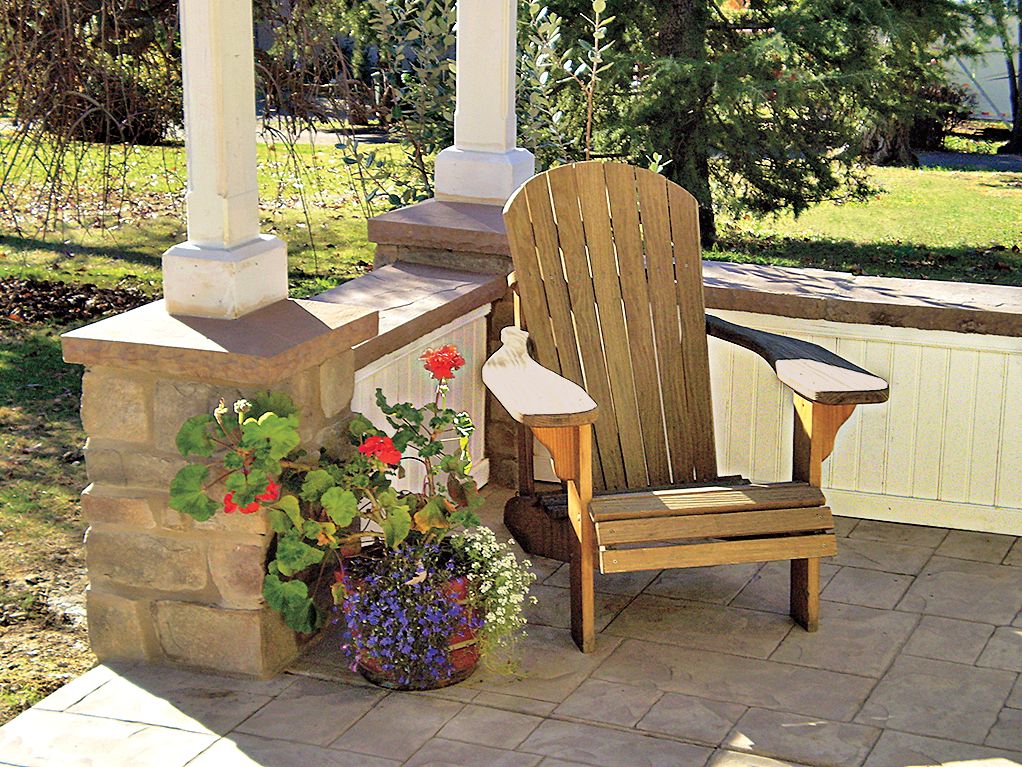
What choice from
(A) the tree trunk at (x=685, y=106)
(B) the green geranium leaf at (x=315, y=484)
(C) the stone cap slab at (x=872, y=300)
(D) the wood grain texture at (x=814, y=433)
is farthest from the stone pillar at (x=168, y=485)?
(A) the tree trunk at (x=685, y=106)

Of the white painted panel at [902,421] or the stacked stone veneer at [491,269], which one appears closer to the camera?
the white painted panel at [902,421]

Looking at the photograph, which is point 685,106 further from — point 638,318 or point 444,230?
point 638,318

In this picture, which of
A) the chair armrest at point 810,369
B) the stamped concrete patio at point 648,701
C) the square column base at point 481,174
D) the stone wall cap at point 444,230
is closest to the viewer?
the stamped concrete patio at point 648,701

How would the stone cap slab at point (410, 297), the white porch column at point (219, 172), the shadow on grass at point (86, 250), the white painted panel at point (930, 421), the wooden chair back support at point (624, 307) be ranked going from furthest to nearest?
the shadow on grass at point (86, 250) → the white painted panel at point (930, 421) → the wooden chair back support at point (624, 307) → the stone cap slab at point (410, 297) → the white porch column at point (219, 172)

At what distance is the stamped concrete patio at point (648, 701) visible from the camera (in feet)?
8.63

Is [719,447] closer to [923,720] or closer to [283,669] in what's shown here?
[923,720]

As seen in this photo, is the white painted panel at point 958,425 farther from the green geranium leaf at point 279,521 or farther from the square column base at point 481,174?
the green geranium leaf at point 279,521

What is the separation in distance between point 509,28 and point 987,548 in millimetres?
2089

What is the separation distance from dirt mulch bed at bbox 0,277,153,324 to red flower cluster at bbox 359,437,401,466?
13.2ft

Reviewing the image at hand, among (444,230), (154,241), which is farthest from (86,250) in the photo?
(444,230)

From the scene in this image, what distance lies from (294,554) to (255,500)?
0.52 ft

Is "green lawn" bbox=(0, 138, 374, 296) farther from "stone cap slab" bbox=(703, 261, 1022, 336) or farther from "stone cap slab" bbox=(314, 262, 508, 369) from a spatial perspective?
"stone cap slab" bbox=(703, 261, 1022, 336)

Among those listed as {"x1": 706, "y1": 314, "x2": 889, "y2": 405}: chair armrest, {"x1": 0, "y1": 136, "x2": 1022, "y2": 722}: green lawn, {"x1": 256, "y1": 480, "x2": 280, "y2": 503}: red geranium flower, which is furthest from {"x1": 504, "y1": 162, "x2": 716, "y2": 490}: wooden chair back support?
{"x1": 256, "y1": 480, "x2": 280, "y2": 503}: red geranium flower

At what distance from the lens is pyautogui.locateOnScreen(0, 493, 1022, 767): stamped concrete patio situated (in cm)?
263
